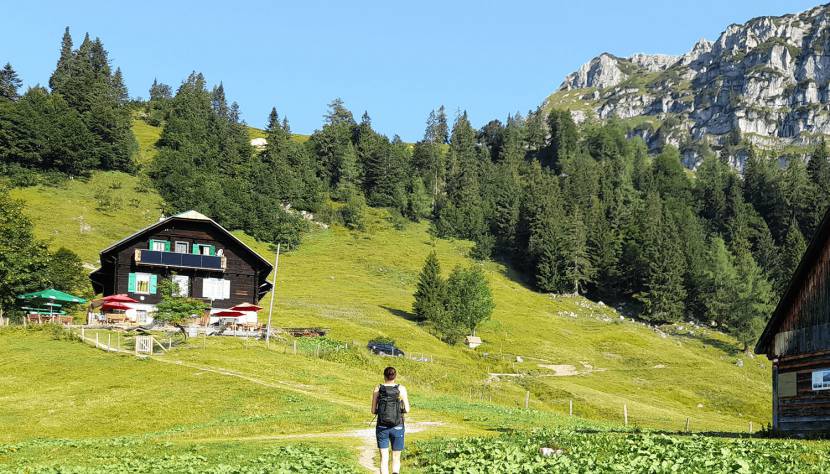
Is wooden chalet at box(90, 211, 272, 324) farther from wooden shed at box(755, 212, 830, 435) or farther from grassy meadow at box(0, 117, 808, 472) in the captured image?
wooden shed at box(755, 212, 830, 435)

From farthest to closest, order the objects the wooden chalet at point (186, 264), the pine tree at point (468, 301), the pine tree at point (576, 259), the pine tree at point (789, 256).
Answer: the pine tree at point (576, 259)
the pine tree at point (789, 256)
the pine tree at point (468, 301)
the wooden chalet at point (186, 264)

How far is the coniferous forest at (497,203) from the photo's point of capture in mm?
145000

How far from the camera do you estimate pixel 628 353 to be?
10806 centimetres

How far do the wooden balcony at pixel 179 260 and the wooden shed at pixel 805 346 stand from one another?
55.1 metres

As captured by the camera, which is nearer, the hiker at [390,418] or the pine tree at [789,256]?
the hiker at [390,418]

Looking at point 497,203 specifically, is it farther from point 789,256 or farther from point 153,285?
point 153,285

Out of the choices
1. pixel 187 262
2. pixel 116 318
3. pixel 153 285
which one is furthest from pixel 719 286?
pixel 116 318

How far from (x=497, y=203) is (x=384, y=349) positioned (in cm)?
11817

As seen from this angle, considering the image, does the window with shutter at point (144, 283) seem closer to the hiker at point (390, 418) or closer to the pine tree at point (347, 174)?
the hiker at point (390, 418)

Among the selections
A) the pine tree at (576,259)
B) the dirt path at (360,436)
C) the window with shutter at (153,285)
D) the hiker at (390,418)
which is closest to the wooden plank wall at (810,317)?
the dirt path at (360,436)

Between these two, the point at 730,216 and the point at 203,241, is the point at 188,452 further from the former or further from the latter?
the point at 730,216

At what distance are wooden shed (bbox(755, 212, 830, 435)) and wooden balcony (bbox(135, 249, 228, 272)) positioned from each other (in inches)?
2169

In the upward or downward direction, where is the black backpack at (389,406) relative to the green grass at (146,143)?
downward

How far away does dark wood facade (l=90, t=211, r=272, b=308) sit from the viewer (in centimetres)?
7775
